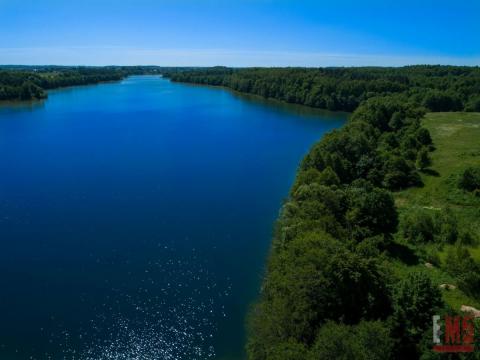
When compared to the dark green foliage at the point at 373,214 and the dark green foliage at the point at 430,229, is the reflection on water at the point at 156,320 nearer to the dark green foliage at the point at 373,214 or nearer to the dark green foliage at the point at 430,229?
the dark green foliage at the point at 373,214

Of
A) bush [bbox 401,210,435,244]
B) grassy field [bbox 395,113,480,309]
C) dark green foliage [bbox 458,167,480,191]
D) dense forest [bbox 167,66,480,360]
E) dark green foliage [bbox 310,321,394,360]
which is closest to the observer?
dark green foliage [bbox 310,321,394,360]

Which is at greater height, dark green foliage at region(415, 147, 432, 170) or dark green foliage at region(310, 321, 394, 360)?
dark green foliage at region(415, 147, 432, 170)

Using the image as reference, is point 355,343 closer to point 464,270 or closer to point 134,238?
point 464,270

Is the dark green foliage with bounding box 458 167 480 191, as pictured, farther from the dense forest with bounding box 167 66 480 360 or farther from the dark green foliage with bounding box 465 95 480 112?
the dark green foliage with bounding box 465 95 480 112

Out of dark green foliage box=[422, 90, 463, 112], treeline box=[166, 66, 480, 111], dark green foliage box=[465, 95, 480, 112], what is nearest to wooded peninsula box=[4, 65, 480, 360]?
dark green foliage box=[422, 90, 463, 112]

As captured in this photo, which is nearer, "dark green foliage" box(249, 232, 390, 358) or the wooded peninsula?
the wooded peninsula

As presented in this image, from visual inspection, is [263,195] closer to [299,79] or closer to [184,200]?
[184,200]

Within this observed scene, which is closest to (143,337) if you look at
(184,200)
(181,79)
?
(184,200)
